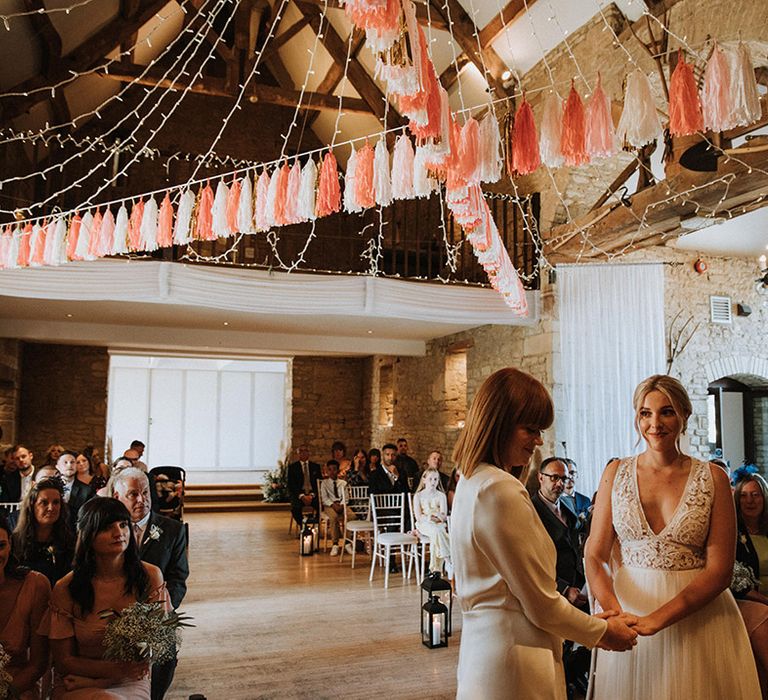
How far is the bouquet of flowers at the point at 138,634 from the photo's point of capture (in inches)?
83.7

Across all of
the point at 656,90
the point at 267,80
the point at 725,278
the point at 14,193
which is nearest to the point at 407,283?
the point at 656,90

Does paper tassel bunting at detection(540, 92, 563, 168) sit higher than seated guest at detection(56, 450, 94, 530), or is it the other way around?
paper tassel bunting at detection(540, 92, 563, 168)

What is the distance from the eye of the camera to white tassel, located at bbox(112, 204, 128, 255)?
5.01 metres

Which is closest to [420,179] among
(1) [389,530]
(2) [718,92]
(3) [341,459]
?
(2) [718,92]

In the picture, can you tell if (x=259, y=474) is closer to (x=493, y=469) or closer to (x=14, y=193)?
(x=14, y=193)

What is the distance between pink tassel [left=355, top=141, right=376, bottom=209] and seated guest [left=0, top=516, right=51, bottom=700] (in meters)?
2.68

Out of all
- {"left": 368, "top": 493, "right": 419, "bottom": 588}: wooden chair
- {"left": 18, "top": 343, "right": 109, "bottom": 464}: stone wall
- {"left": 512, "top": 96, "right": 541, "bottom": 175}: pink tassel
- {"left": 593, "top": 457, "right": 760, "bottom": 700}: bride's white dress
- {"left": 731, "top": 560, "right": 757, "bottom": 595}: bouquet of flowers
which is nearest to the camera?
{"left": 593, "top": 457, "right": 760, "bottom": 700}: bride's white dress

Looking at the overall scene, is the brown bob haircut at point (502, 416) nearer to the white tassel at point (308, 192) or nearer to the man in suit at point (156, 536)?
the man in suit at point (156, 536)

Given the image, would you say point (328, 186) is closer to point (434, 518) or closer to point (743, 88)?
point (743, 88)

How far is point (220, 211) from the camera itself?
186 inches

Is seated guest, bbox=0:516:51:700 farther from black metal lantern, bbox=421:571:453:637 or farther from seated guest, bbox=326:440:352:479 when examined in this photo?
seated guest, bbox=326:440:352:479

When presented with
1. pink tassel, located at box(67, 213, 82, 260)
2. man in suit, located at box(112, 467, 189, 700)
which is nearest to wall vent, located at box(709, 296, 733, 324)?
man in suit, located at box(112, 467, 189, 700)

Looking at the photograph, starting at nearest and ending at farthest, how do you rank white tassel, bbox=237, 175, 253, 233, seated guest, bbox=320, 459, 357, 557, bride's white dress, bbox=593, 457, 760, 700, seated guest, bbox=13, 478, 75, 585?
bride's white dress, bbox=593, 457, 760, 700, seated guest, bbox=13, 478, 75, 585, white tassel, bbox=237, 175, 253, 233, seated guest, bbox=320, 459, 357, 557

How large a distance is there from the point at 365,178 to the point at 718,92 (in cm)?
202
